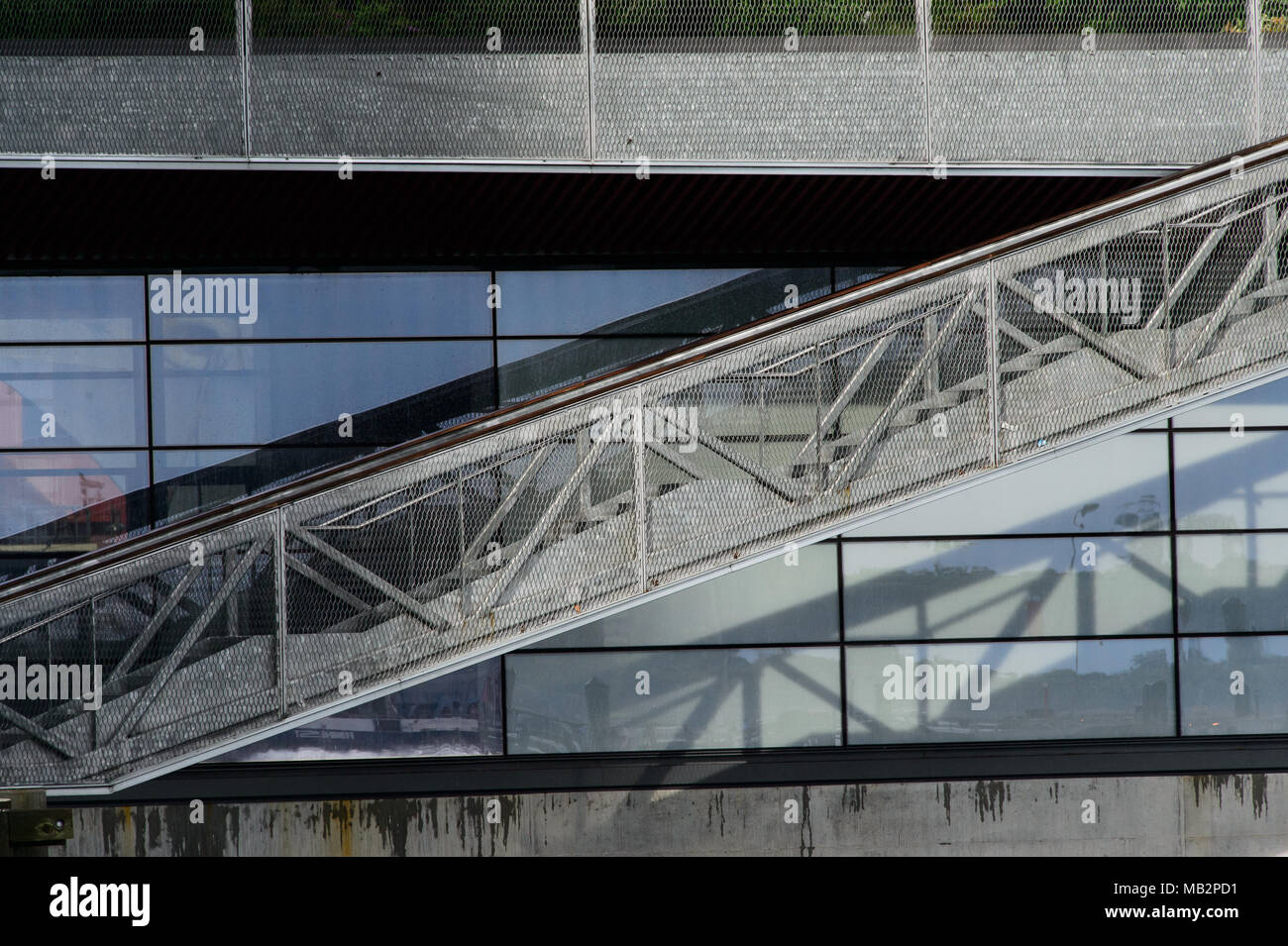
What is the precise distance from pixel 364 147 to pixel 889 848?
795 centimetres

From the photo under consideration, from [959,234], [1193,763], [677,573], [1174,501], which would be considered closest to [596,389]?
[677,573]

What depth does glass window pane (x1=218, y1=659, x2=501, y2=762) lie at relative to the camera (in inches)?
413

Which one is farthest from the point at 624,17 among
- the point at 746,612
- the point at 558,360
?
the point at 746,612

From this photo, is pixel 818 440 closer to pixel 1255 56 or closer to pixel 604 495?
pixel 604 495

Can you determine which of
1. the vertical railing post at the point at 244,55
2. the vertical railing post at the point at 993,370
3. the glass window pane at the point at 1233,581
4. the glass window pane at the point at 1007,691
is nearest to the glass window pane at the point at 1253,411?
the glass window pane at the point at 1233,581

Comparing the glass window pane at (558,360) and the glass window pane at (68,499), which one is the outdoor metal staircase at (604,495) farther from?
the glass window pane at (558,360)

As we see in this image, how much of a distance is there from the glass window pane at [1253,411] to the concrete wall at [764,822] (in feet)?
11.5

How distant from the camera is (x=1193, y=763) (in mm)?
10945

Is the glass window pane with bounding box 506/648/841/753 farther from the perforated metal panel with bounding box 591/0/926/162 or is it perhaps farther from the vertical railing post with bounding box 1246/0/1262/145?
the vertical railing post with bounding box 1246/0/1262/145

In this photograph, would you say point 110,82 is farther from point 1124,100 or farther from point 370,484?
point 1124,100

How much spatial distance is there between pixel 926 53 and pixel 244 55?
5.53 metres

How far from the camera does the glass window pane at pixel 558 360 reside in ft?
35.5

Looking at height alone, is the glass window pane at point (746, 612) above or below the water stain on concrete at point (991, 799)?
above

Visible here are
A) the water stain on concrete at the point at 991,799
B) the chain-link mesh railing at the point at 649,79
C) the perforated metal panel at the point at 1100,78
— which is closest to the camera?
the chain-link mesh railing at the point at 649,79
